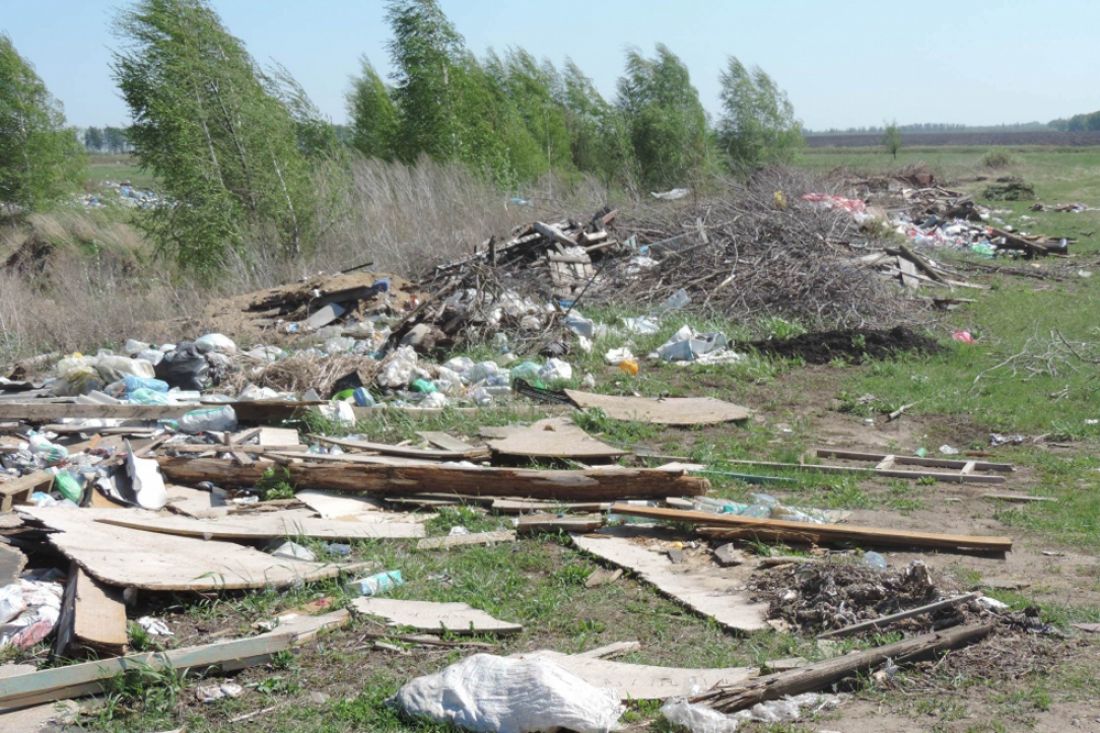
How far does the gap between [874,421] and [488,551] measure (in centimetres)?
443

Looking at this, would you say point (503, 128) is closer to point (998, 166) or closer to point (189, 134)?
point (189, 134)

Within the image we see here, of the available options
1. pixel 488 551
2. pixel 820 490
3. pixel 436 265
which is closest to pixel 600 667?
pixel 488 551

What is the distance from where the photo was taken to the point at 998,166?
1665 inches

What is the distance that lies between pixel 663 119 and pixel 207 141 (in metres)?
16.8

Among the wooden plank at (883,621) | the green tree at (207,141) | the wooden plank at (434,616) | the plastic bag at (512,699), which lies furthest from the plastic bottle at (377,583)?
the green tree at (207,141)

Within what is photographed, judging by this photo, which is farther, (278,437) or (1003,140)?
(1003,140)

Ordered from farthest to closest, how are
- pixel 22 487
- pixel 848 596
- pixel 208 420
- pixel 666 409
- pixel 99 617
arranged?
1. pixel 666 409
2. pixel 208 420
3. pixel 22 487
4. pixel 848 596
5. pixel 99 617

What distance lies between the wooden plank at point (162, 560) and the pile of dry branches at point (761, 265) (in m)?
8.44

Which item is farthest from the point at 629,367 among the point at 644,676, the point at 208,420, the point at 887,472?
the point at 644,676

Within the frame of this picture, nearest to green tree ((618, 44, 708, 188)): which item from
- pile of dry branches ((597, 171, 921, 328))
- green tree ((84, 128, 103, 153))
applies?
pile of dry branches ((597, 171, 921, 328))

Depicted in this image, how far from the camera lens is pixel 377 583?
204 inches

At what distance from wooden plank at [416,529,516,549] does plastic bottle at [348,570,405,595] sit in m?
0.53

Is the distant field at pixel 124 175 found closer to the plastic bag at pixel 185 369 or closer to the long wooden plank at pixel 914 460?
the plastic bag at pixel 185 369

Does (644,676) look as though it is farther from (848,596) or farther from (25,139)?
(25,139)
